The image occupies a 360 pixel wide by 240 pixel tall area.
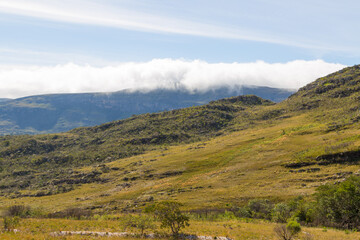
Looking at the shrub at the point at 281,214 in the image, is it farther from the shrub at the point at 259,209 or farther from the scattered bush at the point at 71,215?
the scattered bush at the point at 71,215

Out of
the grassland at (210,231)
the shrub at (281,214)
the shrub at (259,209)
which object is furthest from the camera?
the shrub at (259,209)

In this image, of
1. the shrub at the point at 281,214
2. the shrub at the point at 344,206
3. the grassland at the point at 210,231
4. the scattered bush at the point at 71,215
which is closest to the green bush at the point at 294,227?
the grassland at the point at 210,231

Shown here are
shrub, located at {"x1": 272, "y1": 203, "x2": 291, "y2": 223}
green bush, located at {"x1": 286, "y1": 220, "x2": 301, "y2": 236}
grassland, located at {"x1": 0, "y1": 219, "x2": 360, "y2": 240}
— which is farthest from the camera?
shrub, located at {"x1": 272, "y1": 203, "x2": 291, "y2": 223}

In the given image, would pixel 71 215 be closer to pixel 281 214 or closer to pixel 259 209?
pixel 259 209

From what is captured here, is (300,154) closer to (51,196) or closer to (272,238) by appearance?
(272,238)

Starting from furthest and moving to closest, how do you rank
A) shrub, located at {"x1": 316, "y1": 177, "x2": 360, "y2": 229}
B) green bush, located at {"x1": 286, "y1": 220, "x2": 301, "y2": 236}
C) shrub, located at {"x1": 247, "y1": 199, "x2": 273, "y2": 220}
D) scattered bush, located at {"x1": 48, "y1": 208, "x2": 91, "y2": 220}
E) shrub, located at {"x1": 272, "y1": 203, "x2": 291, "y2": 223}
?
shrub, located at {"x1": 247, "y1": 199, "x2": 273, "y2": 220} < scattered bush, located at {"x1": 48, "y1": 208, "x2": 91, "y2": 220} < shrub, located at {"x1": 272, "y1": 203, "x2": 291, "y2": 223} < shrub, located at {"x1": 316, "y1": 177, "x2": 360, "y2": 229} < green bush, located at {"x1": 286, "y1": 220, "x2": 301, "y2": 236}

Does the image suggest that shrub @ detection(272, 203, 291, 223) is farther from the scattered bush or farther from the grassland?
the scattered bush

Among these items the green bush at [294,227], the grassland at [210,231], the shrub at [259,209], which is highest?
the green bush at [294,227]

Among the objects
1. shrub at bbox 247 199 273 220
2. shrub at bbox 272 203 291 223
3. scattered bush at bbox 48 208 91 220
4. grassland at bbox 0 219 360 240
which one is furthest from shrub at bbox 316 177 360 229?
scattered bush at bbox 48 208 91 220

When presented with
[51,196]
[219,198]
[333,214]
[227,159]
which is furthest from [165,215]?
[51,196]

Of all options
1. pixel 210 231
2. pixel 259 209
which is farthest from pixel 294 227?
pixel 259 209

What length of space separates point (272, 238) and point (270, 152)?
13750 cm

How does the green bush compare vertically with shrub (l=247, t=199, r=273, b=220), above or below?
above

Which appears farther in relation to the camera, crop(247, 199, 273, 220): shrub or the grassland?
crop(247, 199, 273, 220): shrub
